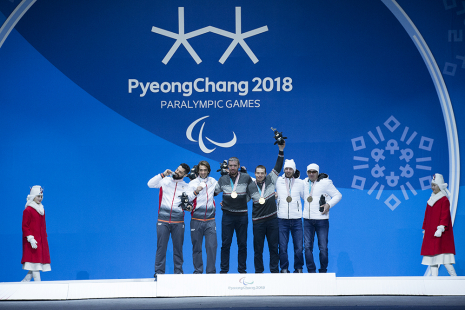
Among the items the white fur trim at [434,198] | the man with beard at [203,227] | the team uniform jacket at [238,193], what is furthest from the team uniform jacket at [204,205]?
the white fur trim at [434,198]

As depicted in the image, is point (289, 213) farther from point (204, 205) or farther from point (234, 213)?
point (204, 205)

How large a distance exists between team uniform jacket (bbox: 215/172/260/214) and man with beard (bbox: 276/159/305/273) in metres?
0.35

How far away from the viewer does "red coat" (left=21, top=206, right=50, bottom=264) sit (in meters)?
6.12

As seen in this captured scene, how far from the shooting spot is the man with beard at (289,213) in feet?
19.2

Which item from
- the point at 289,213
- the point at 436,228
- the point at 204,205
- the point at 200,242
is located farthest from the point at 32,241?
the point at 436,228

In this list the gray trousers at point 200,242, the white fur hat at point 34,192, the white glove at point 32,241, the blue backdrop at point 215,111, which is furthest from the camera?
the blue backdrop at point 215,111

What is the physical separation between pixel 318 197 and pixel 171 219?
1842 millimetres

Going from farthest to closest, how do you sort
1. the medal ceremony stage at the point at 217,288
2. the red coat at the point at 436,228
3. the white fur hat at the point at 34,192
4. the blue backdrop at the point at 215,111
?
the blue backdrop at the point at 215,111 < the white fur hat at the point at 34,192 < the red coat at the point at 436,228 < the medal ceremony stage at the point at 217,288

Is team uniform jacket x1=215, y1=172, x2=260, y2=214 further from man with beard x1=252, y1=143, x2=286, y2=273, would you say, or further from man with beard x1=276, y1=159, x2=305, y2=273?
man with beard x1=276, y1=159, x2=305, y2=273

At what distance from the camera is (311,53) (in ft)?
22.5

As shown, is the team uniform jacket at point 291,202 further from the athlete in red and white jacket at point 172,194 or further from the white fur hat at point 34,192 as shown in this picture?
the white fur hat at point 34,192

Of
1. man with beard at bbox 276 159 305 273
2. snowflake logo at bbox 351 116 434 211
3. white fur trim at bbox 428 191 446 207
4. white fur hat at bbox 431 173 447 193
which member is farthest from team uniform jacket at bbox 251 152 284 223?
white fur hat at bbox 431 173 447 193

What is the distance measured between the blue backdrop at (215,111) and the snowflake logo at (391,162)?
0.05 ft

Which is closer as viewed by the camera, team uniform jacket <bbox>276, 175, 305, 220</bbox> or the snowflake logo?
team uniform jacket <bbox>276, 175, 305, 220</bbox>
